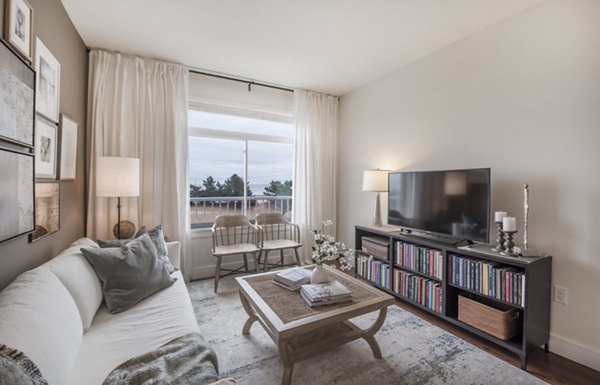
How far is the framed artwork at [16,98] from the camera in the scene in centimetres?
128

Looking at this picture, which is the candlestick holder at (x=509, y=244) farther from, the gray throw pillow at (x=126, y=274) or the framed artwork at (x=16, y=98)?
the framed artwork at (x=16, y=98)

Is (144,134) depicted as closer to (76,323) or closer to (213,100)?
(213,100)

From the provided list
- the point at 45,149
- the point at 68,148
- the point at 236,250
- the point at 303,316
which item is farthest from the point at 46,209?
the point at 303,316

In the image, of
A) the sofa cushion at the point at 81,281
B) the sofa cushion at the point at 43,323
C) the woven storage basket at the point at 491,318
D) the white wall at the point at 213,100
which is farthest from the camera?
the white wall at the point at 213,100

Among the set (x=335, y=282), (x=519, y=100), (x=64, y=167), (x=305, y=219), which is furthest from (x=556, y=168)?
(x=64, y=167)

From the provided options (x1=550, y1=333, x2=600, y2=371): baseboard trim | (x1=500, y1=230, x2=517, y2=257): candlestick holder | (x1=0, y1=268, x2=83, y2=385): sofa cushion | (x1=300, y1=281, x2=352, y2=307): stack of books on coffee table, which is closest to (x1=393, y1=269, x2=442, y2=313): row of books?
(x1=500, y1=230, x2=517, y2=257): candlestick holder

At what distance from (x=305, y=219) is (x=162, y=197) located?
1910 millimetres

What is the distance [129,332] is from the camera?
4.77 ft

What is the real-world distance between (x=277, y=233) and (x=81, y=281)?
105 inches

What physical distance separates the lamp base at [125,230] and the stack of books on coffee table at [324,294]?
2.04 meters

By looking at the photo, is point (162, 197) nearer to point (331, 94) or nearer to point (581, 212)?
point (331, 94)

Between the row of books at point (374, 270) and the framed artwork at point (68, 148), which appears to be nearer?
the framed artwork at point (68, 148)

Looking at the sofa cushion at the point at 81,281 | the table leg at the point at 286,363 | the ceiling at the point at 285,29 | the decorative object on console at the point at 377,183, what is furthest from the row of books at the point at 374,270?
the sofa cushion at the point at 81,281

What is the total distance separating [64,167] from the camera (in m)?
2.21
